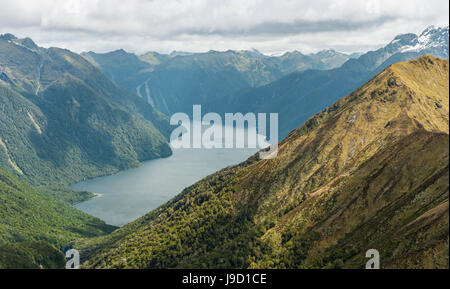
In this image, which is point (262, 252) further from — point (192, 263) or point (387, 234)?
point (387, 234)

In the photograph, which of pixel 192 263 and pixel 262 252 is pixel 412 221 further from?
pixel 192 263

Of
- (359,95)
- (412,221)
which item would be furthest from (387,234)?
(359,95)

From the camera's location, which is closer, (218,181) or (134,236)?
(134,236)
